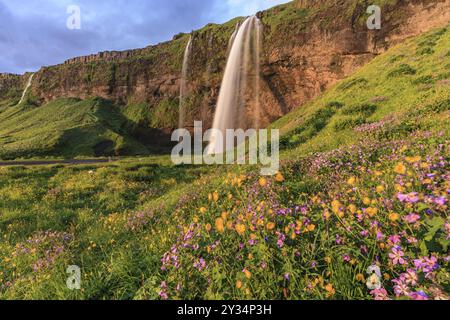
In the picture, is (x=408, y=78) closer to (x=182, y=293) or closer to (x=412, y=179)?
(x=412, y=179)

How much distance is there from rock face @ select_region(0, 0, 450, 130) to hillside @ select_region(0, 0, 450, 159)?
0.10m

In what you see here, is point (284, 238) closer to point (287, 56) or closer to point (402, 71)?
point (402, 71)

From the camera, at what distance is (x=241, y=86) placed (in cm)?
3853

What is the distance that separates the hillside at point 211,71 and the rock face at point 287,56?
4.0 inches

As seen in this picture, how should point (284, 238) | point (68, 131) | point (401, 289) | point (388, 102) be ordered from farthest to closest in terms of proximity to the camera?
point (68, 131), point (388, 102), point (284, 238), point (401, 289)

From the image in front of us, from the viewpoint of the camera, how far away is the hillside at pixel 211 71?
2840 cm

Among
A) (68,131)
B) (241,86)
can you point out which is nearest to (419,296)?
(241,86)

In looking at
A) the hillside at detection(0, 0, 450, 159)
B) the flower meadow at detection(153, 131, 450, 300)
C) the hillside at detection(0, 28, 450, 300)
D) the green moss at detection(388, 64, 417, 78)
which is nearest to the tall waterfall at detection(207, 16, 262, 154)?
the hillside at detection(0, 0, 450, 159)

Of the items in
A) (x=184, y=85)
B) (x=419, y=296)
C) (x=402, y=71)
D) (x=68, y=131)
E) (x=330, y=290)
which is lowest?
(x=330, y=290)

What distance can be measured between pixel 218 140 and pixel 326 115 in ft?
82.0

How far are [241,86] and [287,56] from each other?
7749mm

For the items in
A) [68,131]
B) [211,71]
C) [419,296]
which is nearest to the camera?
[419,296]

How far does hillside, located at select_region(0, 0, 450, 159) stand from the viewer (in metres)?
28.4

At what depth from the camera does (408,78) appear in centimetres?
1530
